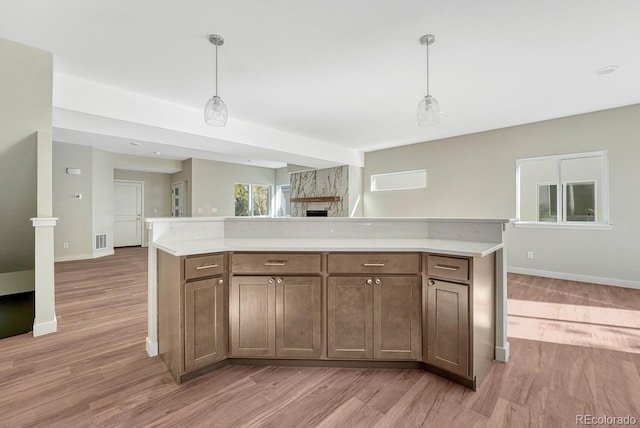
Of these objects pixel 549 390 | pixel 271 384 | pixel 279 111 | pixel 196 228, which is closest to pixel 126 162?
pixel 279 111

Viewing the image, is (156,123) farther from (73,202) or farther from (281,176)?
(281,176)

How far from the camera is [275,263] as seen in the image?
83.6 inches

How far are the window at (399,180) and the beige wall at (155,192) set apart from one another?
6414 millimetres

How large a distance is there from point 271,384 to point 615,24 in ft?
12.8

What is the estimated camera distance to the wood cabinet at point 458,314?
6.11 feet

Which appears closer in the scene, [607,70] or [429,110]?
[429,110]

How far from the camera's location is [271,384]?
77.9 inches

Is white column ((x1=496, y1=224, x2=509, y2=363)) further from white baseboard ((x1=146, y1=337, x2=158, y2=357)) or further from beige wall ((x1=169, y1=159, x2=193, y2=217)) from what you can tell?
beige wall ((x1=169, y1=159, x2=193, y2=217))

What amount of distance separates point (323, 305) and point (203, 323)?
0.84 metres

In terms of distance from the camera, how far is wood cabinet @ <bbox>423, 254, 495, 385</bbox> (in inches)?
73.3

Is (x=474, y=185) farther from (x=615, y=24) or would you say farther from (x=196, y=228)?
(x=196, y=228)


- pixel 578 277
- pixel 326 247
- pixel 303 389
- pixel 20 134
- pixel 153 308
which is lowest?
pixel 303 389

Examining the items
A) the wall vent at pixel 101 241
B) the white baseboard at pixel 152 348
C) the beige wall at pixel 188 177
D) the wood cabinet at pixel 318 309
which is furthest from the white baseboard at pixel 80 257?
the wood cabinet at pixel 318 309

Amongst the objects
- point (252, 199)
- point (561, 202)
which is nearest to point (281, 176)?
point (252, 199)
